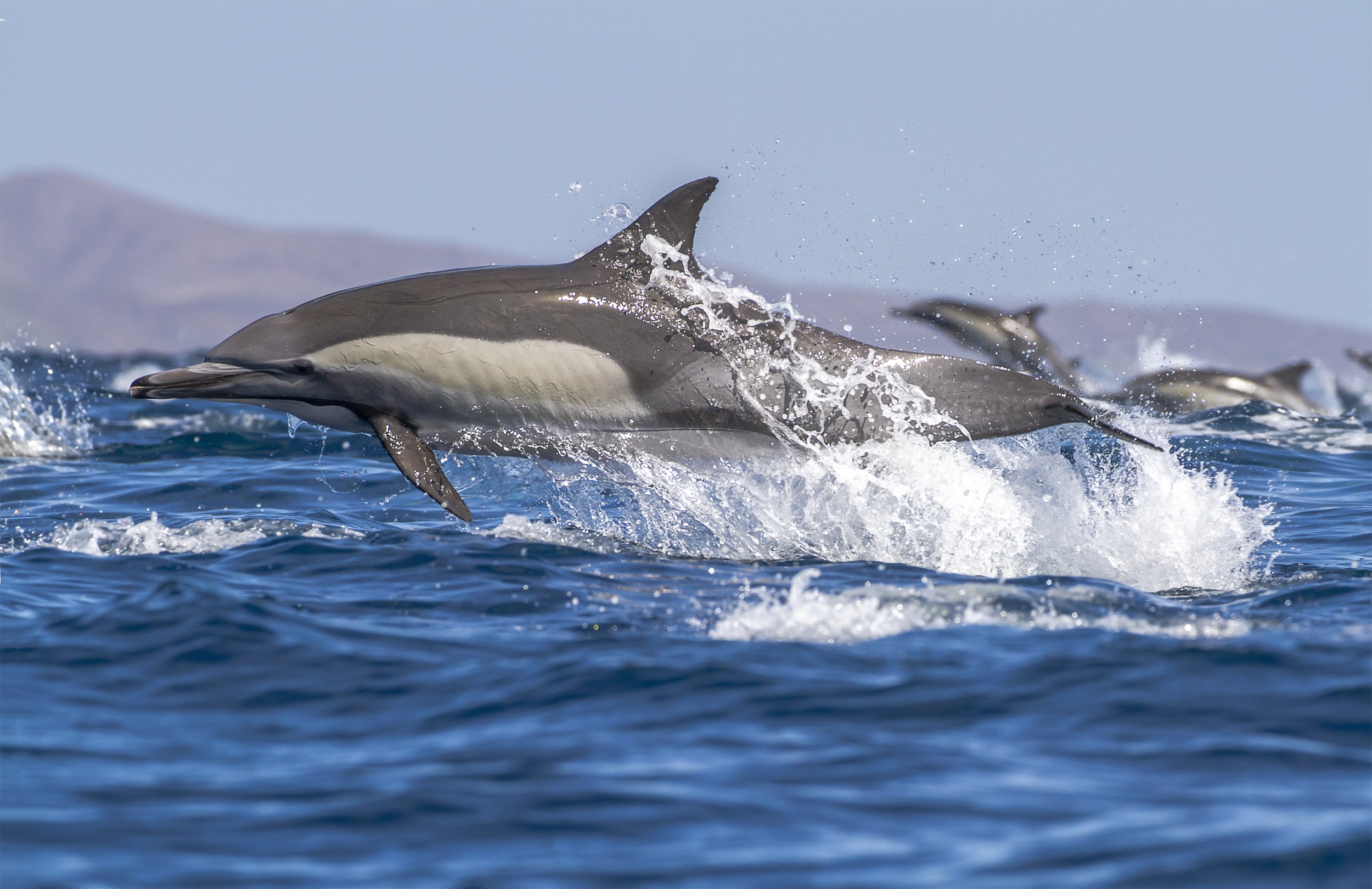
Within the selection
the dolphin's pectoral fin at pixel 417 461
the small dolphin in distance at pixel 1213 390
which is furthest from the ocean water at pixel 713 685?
the small dolphin in distance at pixel 1213 390

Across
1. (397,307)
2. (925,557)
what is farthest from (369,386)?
(925,557)

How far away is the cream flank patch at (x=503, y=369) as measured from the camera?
8.86 meters

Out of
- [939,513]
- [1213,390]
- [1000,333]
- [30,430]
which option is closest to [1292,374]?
[1213,390]

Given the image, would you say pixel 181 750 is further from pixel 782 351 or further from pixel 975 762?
pixel 782 351

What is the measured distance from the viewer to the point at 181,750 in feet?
18.3

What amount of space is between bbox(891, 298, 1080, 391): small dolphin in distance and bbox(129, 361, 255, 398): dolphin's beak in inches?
570

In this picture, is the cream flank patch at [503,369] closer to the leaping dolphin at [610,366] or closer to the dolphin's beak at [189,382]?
the leaping dolphin at [610,366]

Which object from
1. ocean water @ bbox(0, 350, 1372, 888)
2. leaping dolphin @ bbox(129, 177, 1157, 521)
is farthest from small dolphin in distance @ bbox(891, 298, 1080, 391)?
leaping dolphin @ bbox(129, 177, 1157, 521)

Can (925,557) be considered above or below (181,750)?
above

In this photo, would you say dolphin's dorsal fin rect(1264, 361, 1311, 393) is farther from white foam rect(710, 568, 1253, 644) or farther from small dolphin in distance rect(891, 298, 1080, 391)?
white foam rect(710, 568, 1253, 644)

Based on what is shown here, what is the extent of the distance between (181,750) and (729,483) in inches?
181

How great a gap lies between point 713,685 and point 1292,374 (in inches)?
769

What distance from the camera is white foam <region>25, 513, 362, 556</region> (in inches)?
372

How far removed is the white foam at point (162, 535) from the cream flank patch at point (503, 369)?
1657mm
